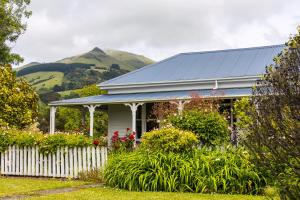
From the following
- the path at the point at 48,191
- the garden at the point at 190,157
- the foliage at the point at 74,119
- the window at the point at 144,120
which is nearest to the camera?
the garden at the point at 190,157

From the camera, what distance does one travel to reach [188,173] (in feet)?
35.6

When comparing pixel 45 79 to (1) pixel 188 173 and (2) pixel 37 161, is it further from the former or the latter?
(1) pixel 188 173

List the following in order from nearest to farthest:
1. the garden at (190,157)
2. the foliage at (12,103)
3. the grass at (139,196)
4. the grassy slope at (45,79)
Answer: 1. the garden at (190,157)
2. the grass at (139,196)
3. the foliage at (12,103)
4. the grassy slope at (45,79)

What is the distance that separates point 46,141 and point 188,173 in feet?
18.5

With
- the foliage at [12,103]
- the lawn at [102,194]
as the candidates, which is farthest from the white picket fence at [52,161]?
the foliage at [12,103]

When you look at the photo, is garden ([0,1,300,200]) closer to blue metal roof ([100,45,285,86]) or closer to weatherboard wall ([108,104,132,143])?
blue metal roof ([100,45,285,86])

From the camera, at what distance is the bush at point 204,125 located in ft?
47.5

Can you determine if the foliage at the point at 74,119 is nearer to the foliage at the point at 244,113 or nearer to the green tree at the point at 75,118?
the green tree at the point at 75,118

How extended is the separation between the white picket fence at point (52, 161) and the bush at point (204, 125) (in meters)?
2.71

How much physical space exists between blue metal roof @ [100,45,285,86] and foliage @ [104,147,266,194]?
12207 millimetres

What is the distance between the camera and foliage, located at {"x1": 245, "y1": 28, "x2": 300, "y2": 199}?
16.2 feet

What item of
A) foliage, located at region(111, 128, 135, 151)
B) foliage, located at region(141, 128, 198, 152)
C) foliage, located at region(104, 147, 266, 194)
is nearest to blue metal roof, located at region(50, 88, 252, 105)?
foliage, located at region(111, 128, 135, 151)

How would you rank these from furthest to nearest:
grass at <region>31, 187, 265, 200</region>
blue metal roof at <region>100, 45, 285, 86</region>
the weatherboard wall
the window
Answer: the weatherboard wall → the window → blue metal roof at <region>100, 45, 285, 86</region> → grass at <region>31, 187, 265, 200</region>

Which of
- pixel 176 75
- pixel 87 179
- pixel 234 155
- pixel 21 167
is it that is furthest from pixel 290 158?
pixel 176 75
